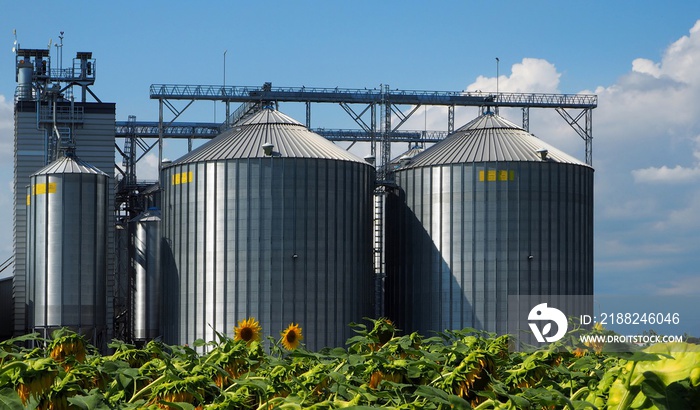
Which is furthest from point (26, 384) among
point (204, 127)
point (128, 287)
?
point (204, 127)

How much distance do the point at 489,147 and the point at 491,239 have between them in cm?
480

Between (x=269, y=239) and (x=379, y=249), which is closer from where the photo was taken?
(x=269, y=239)

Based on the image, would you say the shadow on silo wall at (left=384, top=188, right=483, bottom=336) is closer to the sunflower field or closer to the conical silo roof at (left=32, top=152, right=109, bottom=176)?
the conical silo roof at (left=32, top=152, right=109, bottom=176)

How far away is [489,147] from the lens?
47781mm

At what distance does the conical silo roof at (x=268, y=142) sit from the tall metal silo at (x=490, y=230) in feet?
14.4

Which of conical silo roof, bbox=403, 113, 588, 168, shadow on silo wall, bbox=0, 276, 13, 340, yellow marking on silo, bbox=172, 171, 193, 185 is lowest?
shadow on silo wall, bbox=0, 276, 13, 340

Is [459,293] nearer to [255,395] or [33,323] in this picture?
[33,323]

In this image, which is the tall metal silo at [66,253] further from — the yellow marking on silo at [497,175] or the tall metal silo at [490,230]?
the yellow marking on silo at [497,175]

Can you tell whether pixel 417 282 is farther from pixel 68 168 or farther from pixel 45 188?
pixel 45 188

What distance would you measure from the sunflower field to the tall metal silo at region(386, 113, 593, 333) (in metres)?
37.8

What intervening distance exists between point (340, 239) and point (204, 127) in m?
27.8

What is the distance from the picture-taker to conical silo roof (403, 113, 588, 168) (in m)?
47.0

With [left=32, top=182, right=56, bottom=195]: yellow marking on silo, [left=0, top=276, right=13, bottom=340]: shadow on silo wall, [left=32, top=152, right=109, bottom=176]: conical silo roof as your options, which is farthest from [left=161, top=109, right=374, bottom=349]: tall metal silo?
[left=0, top=276, right=13, bottom=340]: shadow on silo wall

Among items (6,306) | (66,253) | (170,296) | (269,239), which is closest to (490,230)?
(269,239)
